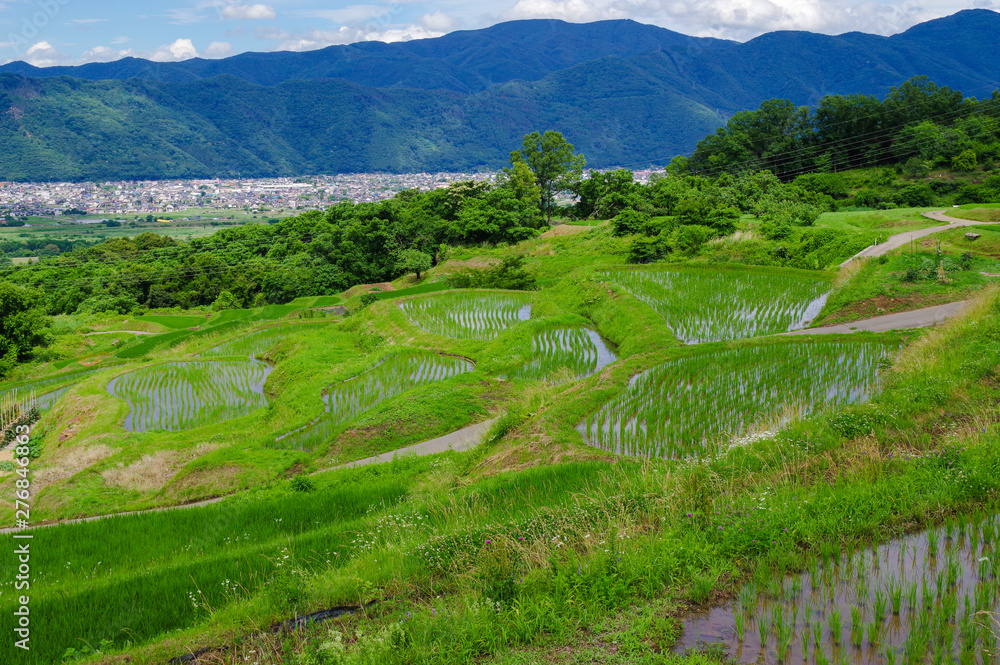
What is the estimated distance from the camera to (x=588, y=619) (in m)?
4.89

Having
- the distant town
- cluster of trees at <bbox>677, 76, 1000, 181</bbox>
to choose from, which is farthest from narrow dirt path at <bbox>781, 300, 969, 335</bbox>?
the distant town

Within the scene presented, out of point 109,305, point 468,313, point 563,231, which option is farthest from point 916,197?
point 109,305

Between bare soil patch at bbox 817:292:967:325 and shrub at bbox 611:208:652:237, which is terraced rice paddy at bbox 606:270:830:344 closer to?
bare soil patch at bbox 817:292:967:325

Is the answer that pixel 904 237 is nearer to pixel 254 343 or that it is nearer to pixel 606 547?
pixel 606 547

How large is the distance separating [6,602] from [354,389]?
39.4 feet

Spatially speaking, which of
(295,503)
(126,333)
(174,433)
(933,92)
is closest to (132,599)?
(295,503)

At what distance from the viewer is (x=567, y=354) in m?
18.4

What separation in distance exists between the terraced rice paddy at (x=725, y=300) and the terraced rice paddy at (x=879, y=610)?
1193cm

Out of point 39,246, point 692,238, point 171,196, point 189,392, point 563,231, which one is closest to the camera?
point 189,392

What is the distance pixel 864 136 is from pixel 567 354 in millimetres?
46383

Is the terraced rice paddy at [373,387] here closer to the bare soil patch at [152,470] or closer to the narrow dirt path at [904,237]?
the bare soil patch at [152,470]

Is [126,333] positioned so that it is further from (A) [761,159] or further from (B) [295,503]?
(A) [761,159]

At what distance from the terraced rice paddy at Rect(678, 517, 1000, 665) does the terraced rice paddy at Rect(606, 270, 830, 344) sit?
11.9m

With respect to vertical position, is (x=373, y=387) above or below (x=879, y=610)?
below
